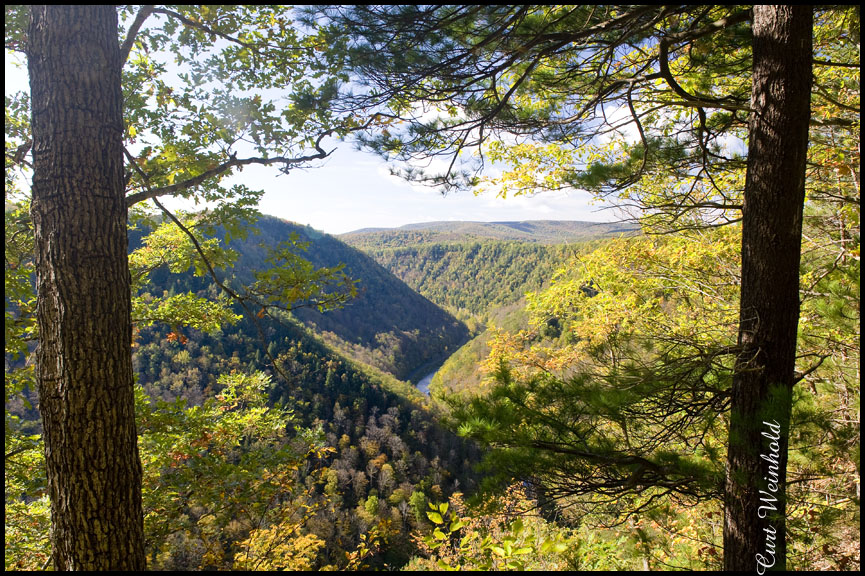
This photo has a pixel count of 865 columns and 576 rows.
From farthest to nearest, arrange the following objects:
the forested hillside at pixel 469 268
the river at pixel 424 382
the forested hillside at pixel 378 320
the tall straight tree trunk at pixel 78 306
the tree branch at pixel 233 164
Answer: the forested hillside at pixel 469 268, the forested hillside at pixel 378 320, the river at pixel 424 382, the tree branch at pixel 233 164, the tall straight tree trunk at pixel 78 306

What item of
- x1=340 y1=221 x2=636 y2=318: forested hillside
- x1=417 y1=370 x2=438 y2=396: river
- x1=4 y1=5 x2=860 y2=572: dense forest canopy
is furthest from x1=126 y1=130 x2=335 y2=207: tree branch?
x1=340 y1=221 x2=636 y2=318: forested hillside

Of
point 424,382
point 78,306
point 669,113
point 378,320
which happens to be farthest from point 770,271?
point 378,320

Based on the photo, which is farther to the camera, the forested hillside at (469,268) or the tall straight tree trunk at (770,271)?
the forested hillside at (469,268)

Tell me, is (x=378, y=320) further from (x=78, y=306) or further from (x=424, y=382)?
(x=78, y=306)

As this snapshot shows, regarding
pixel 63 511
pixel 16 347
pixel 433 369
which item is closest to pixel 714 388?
pixel 63 511

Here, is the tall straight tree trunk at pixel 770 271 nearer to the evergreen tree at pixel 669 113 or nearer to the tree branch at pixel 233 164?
the evergreen tree at pixel 669 113

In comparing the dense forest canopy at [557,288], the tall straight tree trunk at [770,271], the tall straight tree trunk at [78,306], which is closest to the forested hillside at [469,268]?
the dense forest canopy at [557,288]

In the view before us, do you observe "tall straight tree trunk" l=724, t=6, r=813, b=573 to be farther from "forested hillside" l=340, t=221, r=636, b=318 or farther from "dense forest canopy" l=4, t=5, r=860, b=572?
"forested hillside" l=340, t=221, r=636, b=318
